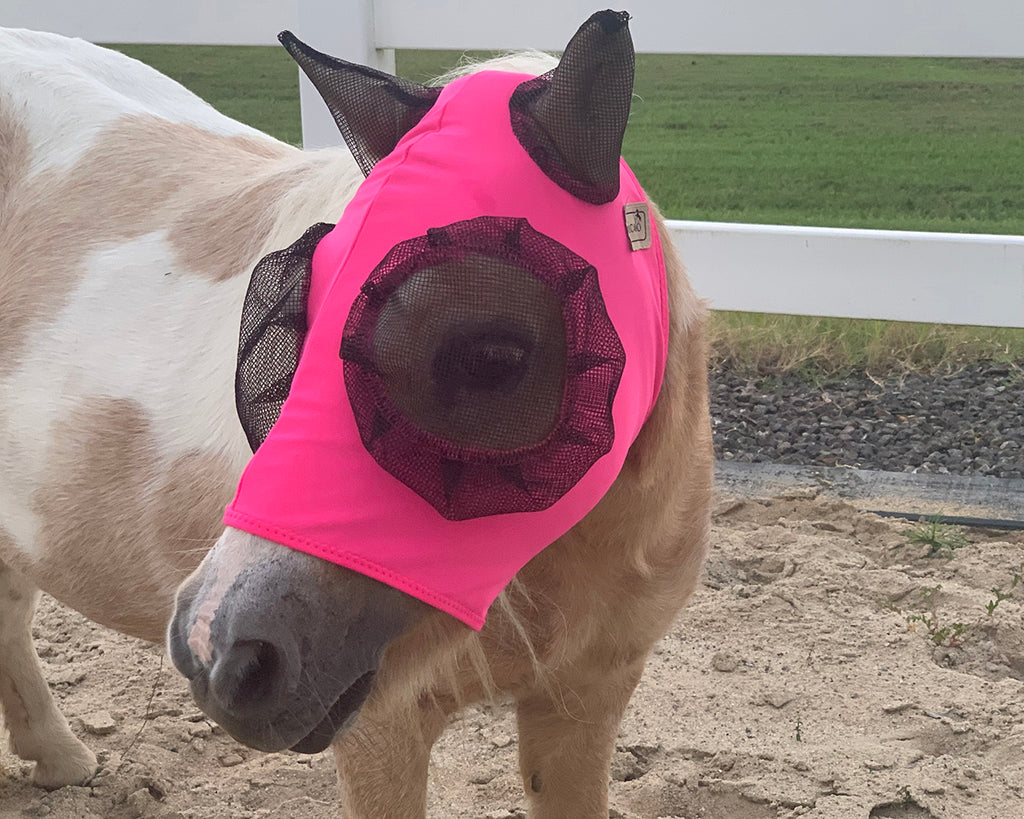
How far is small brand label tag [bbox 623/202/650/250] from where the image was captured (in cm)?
112

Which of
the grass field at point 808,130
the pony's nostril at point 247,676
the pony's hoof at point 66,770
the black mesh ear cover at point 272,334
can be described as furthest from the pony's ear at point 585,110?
the grass field at point 808,130

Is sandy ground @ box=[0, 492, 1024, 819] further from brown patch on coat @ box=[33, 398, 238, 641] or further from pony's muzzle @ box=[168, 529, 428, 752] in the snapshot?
pony's muzzle @ box=[168, 529, 428, 752]

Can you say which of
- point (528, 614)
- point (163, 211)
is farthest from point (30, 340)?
point (528, 614)

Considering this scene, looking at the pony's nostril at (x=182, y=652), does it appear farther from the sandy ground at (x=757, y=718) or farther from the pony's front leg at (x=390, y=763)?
the sandy ground at (x=757, y=718)

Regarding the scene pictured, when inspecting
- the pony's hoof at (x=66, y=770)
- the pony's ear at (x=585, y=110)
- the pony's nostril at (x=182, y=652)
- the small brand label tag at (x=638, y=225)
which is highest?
the pony's ear at (x=585, y=110)

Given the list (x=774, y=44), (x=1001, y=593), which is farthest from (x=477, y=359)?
(x=774, y=44)

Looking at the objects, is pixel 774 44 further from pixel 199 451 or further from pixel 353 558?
pixel 353 558

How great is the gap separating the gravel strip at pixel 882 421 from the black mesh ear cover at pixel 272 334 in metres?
2.46

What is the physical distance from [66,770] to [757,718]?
139 cm

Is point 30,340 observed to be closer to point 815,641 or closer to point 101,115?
point 101,115

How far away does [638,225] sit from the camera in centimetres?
113

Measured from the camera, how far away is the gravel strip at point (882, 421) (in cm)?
327

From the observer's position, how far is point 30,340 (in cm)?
167

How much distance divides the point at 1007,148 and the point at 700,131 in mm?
1719
